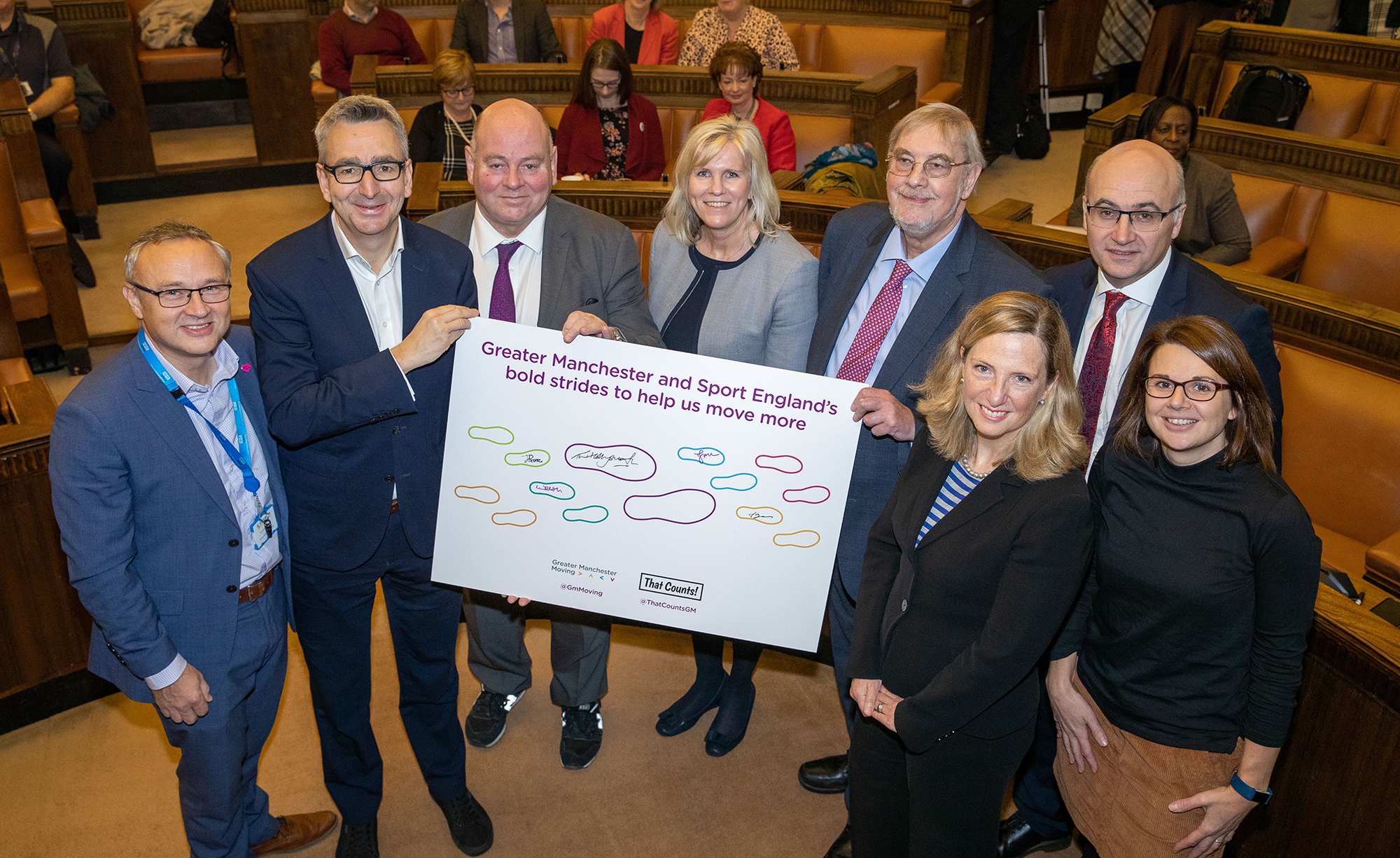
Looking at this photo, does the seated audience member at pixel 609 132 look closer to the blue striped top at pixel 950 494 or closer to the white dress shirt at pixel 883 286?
the white dress shirt at pixel 883 286

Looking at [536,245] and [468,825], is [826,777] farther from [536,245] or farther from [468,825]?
[536,245]

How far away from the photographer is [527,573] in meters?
2.53

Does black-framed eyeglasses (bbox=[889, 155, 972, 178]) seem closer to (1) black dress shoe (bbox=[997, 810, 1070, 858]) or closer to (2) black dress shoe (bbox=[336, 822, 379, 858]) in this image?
(1) black dress shoe (bbox=[997, 810, 1070, 858])

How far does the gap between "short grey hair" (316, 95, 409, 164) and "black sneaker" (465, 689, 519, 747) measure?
172 centimetres

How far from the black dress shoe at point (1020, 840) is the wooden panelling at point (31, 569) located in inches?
108

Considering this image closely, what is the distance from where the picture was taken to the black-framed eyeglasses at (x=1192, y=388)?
1.79 metres

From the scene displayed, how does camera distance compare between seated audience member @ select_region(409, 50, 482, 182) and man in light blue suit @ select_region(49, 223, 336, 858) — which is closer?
man in light blue suit @ select_region(49, 223, 336, 858)

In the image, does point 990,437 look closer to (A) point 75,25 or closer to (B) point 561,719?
(B) point 561,719

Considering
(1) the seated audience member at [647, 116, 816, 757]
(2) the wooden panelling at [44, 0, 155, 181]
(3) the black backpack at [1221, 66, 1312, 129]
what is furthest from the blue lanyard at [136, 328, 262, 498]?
(2) the wooden panelling at [44, 0, 155, 181]

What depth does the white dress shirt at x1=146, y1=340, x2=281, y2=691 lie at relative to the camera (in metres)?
2.07

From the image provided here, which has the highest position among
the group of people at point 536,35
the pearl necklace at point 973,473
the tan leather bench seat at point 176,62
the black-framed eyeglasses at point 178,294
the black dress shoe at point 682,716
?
the group of people at point 536,35

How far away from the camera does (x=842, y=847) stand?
268 cm

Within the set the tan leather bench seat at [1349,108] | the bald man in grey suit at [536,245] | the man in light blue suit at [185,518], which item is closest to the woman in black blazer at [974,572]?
the bald man in grey suit at [536,245]

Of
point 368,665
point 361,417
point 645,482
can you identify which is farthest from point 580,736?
point 361,417
